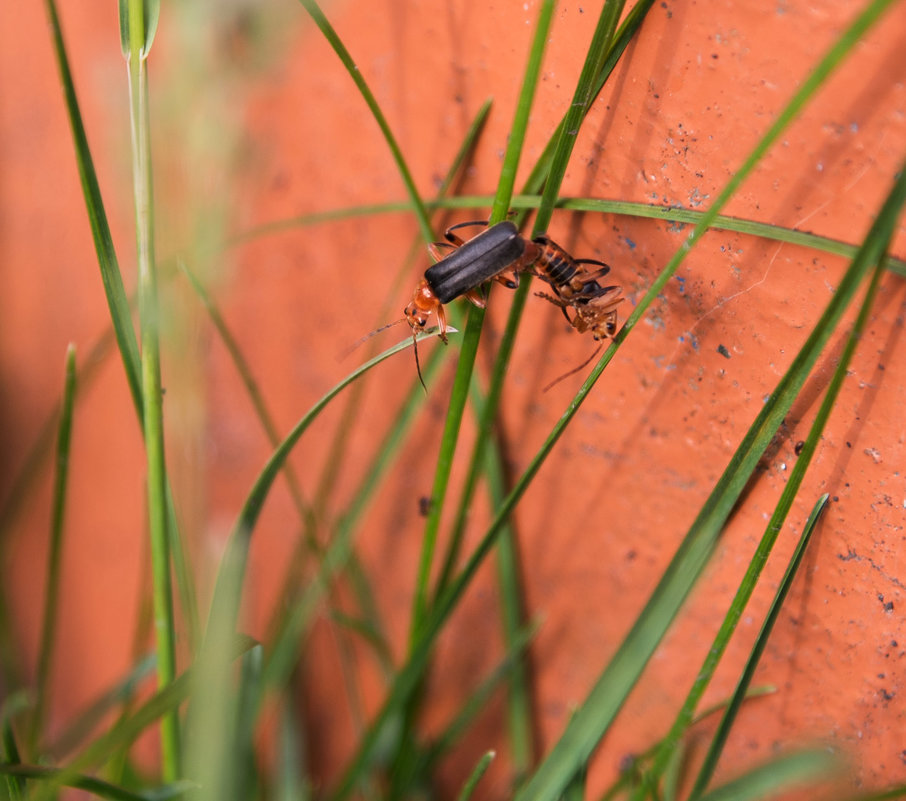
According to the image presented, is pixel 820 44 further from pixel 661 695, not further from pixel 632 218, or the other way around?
pixel 661 695

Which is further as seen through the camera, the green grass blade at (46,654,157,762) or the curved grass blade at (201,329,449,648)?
the green grass blade at (46,654,157,762)

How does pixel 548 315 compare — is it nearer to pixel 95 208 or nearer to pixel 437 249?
pixel 437 249

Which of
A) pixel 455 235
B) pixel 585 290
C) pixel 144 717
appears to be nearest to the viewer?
pixel 144 717

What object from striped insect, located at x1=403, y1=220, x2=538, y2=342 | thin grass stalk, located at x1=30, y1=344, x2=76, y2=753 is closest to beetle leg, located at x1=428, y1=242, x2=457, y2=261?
striped insect, located at x1=403, y1=220, x2=538, y2=342

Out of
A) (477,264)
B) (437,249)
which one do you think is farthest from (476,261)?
(437,249)

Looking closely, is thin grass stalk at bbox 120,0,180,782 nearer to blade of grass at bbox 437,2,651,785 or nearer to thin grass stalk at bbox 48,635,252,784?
thin grass stalk at bbox 48,635,252,784

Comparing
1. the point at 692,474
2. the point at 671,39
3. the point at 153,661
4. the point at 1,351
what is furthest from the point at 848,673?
the point at 1,351

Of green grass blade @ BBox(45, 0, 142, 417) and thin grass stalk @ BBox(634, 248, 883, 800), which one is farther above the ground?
green grass blade @ BBox(45, 0, 142, 417)
